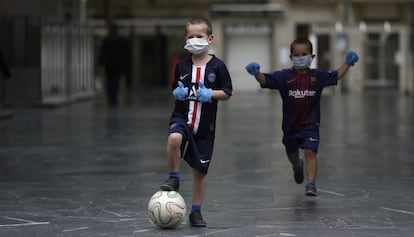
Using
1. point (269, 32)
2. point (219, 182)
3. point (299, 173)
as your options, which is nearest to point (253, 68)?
point (299, 173)

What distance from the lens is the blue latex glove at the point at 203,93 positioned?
22.3 feet

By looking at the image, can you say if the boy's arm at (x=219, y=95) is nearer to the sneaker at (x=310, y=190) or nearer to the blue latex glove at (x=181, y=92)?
the blue latex glove at (x=181, y=92)

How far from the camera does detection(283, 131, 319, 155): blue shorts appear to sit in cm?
877

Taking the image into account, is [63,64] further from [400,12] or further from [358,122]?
[400,12]

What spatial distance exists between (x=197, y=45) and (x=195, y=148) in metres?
0.75

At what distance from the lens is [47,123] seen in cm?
1850

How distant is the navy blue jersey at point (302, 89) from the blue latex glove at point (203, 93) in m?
1.98

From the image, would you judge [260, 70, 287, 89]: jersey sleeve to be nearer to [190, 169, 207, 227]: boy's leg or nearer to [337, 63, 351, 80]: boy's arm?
[337, 63, 351, 80]: boy's arm

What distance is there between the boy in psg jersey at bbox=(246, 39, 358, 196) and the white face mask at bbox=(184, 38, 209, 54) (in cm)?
187

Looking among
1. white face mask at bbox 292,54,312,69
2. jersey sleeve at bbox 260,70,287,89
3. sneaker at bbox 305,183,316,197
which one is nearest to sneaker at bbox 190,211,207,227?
sneaker at bbox 305,183,316,197

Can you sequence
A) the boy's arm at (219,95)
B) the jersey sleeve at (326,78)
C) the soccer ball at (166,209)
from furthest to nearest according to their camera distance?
the jersey sleeve at (326,78) < the boy's arm at (219,95) < the soccer ball at (166,209)

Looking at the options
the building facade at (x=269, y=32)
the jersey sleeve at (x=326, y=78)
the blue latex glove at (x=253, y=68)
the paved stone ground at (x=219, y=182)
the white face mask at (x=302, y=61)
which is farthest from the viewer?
the building facade at (x=269, y=32)

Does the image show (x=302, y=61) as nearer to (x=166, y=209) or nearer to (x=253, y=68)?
(x=253, y=68)

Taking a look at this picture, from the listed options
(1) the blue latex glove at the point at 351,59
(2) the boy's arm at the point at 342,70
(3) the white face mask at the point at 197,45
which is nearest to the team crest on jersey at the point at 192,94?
(3) the white face mask at the point at 197,45
